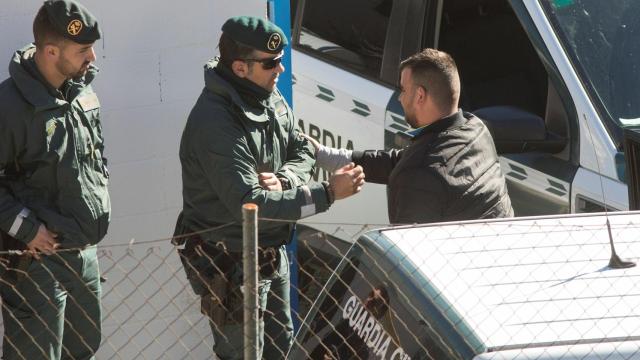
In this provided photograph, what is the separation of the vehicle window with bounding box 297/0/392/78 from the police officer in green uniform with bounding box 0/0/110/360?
1910mm

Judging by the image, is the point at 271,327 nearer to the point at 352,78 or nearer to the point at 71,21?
the point at 71,21

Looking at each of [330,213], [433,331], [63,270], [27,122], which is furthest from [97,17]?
[433,331]

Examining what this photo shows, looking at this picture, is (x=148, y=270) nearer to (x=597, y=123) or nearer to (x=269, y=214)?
(x=269, y=214)

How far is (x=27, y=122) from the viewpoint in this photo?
15.7ft

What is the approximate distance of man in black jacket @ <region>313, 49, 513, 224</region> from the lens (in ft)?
15.5

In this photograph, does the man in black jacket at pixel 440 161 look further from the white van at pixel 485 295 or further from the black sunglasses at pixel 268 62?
the white van at pixel 485 295

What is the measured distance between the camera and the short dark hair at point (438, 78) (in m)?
5.00

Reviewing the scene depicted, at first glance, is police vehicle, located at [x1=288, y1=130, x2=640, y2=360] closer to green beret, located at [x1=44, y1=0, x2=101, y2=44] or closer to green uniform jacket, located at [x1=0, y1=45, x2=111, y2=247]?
green uniform jacket, located at [x1=0, y1=45, x2=111, y2=247]

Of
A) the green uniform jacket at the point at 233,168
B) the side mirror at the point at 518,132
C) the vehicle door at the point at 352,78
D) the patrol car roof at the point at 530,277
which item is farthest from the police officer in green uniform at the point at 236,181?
the patrol car roof at the point at 530,277

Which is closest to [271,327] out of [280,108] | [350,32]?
[280,108]

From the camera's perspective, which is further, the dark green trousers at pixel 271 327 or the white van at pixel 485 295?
the dark green trousers at pixel 271 327

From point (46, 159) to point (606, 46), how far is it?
8.81 feet

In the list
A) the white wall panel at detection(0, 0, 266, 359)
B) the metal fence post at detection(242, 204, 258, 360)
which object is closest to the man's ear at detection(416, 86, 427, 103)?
the white wall panel at detection(0, 0, 266, 359)

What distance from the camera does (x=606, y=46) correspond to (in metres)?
5.81
